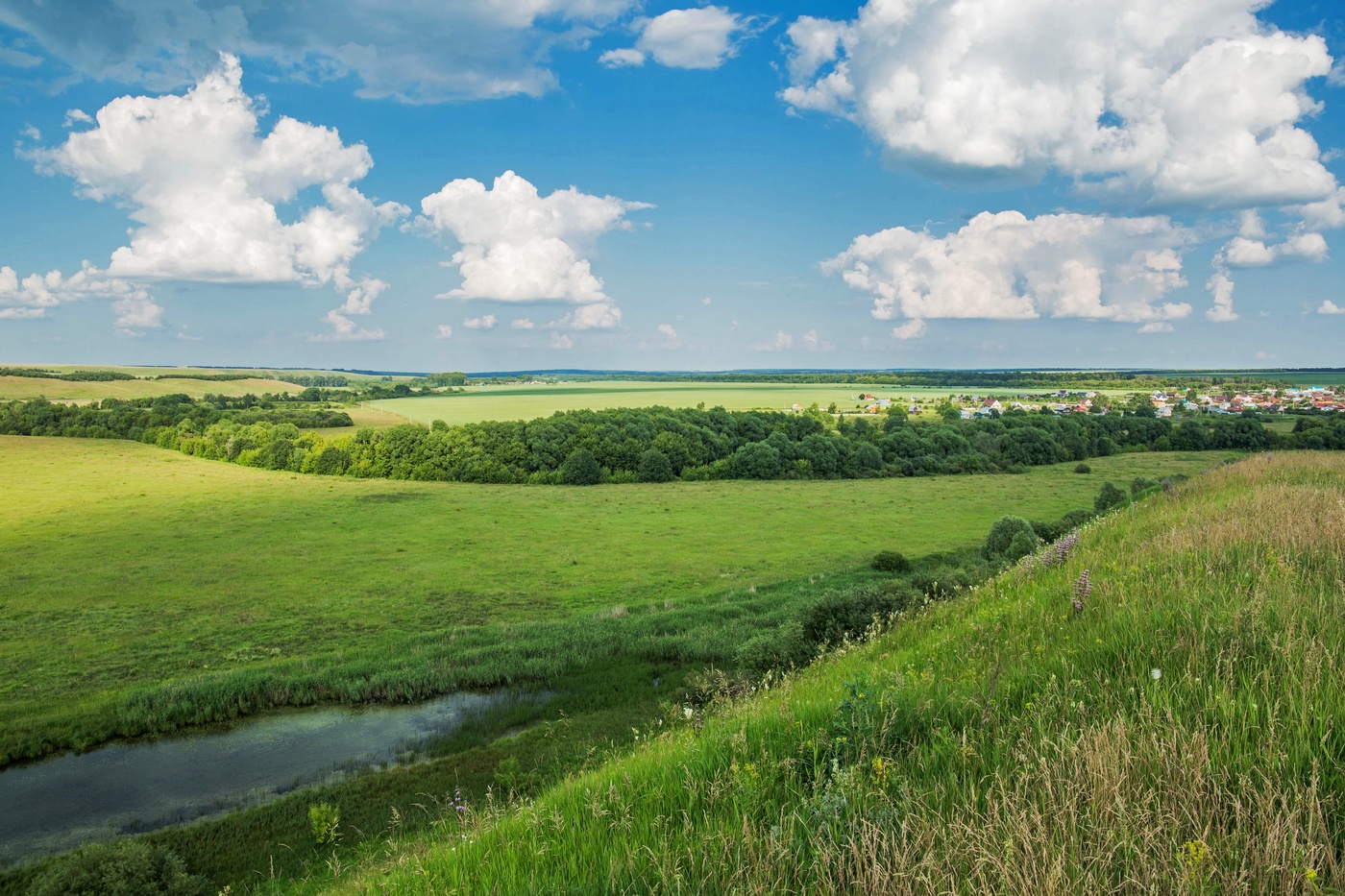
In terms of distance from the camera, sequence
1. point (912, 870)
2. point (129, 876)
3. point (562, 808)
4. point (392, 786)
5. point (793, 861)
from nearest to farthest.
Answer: point (912, 870) < point (793, 861) < point (562, 808) < point (129, 876) < point (392, 786)

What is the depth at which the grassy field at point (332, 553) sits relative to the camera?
93.6ft

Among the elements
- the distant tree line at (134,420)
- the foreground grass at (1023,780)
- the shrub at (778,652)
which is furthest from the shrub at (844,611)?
the distant tree line at (134,420)

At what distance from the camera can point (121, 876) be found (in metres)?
12.0

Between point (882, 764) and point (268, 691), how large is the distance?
26.9 m

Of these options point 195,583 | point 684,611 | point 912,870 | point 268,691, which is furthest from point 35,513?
point 912,870

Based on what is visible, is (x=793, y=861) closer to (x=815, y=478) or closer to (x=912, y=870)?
(x=912, y=870)

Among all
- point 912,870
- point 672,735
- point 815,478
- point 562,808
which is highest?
point 912,870

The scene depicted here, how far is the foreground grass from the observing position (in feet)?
10.2

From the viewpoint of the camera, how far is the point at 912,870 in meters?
3.10

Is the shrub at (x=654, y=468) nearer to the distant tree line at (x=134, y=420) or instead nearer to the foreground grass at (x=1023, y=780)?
the distant tree line at (x=134, y=420)

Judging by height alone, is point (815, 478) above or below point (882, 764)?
below

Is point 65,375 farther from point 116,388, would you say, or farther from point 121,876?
point 121,876

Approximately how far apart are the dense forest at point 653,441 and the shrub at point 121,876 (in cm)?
7713

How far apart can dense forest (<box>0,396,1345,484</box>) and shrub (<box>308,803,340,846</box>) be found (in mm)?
74516
